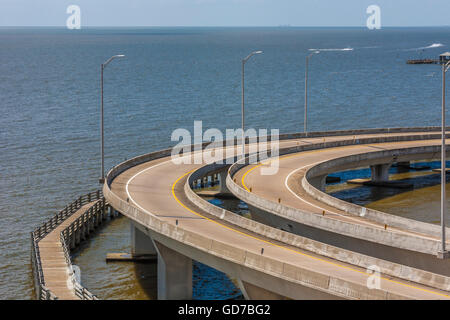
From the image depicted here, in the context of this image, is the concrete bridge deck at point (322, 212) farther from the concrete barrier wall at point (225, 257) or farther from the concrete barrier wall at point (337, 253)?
the concrete barrier wall at point (225, 257)

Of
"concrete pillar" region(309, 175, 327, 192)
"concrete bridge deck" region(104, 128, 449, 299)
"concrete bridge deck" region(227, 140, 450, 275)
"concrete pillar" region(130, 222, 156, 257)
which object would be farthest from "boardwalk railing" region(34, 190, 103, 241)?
"concrete pillar" region(309, 175, 327, 192)

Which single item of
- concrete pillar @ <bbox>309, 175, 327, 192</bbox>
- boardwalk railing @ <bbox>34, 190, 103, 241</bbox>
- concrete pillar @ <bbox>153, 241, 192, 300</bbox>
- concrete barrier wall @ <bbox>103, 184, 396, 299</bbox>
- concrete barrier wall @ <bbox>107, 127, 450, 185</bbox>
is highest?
concrete barrier wall @ <bbox>107, 127, 450, 185</bbox>

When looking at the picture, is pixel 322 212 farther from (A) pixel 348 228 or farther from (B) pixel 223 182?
(B) pixel 223 182

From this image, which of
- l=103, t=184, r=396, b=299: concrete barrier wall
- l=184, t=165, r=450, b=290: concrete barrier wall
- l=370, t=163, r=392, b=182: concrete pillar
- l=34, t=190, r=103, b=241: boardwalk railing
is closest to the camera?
l=103, t=184, r=396, b=299: concrete barrier wall

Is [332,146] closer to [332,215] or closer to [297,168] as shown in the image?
[297,168]

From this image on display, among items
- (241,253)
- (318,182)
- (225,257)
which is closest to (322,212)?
(225,257)

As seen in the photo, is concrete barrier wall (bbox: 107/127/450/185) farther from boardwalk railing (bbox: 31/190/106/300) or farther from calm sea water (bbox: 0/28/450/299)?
calm sea water (bbox: 0/28/450/299)
